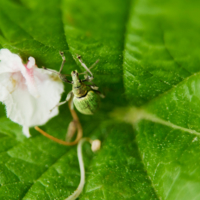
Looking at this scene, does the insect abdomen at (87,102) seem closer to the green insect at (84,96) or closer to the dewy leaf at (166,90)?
the green insect at (84,96)

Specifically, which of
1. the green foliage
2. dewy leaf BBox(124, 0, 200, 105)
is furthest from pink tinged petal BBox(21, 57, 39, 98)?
dewy leaf BBox(124, 0, 200, 105)

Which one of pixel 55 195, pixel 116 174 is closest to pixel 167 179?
Answer: pixel 116 174

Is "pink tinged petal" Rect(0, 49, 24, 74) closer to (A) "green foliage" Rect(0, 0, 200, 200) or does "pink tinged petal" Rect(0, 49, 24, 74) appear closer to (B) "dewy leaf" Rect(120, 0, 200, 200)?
(A) "green foliage" Rect(0, 0, 200, 200)

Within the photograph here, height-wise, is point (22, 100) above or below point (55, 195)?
above

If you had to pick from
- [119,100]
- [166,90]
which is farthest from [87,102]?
[166,90]

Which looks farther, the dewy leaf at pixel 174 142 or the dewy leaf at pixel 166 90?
the dewy leaf at pixel 174 142

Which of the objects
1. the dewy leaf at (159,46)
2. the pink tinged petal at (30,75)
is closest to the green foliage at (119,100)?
the dewy leaf at (159,46)

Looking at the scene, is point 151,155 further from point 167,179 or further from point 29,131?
→ point 29,131
